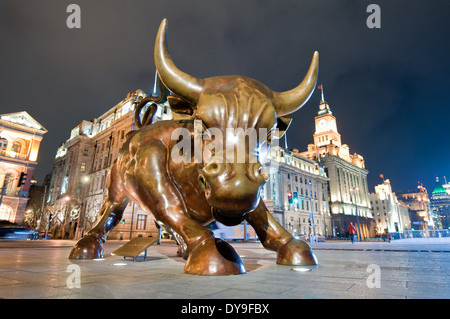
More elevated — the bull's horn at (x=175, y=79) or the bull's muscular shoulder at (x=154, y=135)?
the bull's horn at (x=175, y=79)

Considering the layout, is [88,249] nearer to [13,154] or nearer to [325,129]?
[13,154]

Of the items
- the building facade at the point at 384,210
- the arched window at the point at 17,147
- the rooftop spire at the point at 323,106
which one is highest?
the rooftop spire at the point at 323,106

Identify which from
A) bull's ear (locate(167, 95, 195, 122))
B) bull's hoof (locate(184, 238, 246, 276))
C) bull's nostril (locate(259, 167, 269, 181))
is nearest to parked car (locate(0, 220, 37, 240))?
bull's ear (locate(167, 95, 195, 122))

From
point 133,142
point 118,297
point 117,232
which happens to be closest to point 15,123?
point 117,232

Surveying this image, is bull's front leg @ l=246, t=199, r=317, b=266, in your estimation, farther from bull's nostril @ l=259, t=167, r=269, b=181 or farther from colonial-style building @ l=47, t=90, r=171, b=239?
colonial-style building @ l=47, t=90, r=171, b=239

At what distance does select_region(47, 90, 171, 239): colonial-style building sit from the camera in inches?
1314

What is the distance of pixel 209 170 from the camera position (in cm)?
202

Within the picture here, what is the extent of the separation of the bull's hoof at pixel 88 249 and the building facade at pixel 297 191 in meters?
42.7

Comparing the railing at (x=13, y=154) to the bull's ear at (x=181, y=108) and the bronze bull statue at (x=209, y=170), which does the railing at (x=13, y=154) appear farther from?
the bull's ear at (x=181, y=108)

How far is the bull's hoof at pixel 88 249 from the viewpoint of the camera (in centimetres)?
395

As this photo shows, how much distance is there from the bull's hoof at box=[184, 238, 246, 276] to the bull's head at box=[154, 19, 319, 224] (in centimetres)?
35

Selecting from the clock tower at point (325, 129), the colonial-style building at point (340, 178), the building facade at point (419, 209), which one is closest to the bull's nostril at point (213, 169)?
the colonial-style building at point (340, 178)

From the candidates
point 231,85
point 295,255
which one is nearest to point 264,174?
point 231,85
